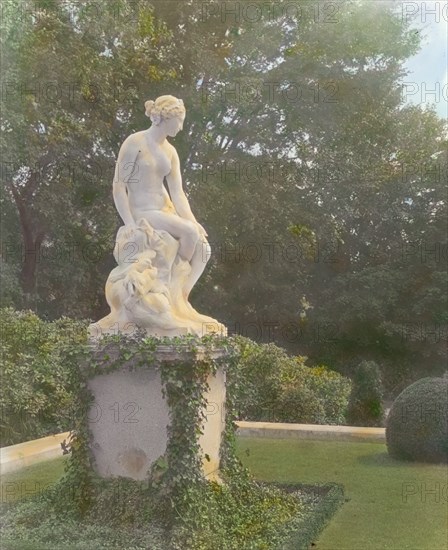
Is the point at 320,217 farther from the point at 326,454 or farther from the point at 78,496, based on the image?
the point at 78,496

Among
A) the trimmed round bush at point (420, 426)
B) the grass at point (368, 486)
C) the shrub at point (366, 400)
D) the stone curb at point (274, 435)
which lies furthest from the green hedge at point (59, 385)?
the trimmed round bush at point (420, 426)

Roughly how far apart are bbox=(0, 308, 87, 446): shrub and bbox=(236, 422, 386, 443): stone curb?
3.05 metres

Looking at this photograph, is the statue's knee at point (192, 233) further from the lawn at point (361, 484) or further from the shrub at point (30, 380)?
the shrub at point (30, 380)

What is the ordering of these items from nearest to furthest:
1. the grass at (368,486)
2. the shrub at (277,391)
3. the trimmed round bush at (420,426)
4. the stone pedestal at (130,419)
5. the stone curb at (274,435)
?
the stone pedestal at (130,419) < the grass at (368,486) < the trimmed round bush at (420,426) < the stone curb at (274,435) < the shrub at (277,391)

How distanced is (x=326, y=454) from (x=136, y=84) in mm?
12166

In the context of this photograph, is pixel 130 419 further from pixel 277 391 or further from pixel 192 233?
pixel 277 391

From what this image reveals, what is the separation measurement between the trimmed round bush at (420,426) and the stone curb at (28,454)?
15.3 feet

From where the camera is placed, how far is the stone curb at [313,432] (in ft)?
36.9

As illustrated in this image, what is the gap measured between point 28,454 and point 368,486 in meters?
4.45

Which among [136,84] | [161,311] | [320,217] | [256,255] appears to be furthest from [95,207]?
[161,311]

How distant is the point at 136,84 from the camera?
1902 centimetres

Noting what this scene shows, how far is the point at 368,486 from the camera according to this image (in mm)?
8383

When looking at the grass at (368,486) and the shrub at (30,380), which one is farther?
the shrub at (30,380)

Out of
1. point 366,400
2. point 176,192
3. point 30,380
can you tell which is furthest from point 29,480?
point 366,400
